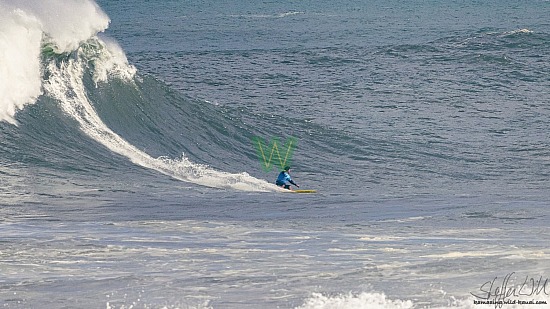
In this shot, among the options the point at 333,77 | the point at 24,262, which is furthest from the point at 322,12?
the point at 24,262

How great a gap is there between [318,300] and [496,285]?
1.48 metres

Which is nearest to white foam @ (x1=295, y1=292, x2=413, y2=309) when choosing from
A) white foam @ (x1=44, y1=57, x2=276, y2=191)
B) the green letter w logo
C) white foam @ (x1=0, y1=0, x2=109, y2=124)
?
white foam @ (x1=44, y1=57, x2=276, y2=191)

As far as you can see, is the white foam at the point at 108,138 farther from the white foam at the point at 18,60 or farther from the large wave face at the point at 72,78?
the white foam at the point at 18,60

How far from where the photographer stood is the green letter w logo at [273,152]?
1925 centimetres

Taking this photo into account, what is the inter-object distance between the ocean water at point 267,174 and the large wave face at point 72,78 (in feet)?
0.15

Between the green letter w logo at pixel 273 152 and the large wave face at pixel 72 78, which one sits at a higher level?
the large wave face at pixel 72 78

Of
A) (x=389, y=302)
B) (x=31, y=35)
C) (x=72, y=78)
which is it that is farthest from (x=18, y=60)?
(x=389, y=302)

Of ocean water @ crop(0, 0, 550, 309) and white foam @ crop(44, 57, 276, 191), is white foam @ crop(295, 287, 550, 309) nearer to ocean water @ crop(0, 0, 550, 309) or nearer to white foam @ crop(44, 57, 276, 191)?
ocean water @ crop(0, 0, 550, 309)

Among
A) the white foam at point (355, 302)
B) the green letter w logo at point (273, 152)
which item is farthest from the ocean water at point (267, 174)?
the green letter w logo at point (273, 152)

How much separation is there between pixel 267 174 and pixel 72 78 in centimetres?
474

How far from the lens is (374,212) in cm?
1288

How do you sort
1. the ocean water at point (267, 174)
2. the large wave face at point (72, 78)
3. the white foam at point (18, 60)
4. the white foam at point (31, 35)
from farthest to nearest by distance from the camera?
the white foam at point (31, 35)
the white foam at point (18, 60)
the large wave face at point (72, 78)
the ocean water at point (267, 174)

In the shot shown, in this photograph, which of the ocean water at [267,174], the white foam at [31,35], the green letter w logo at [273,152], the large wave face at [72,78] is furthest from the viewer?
the green letter w logo at [273,152]

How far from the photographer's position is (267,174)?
721 inches
